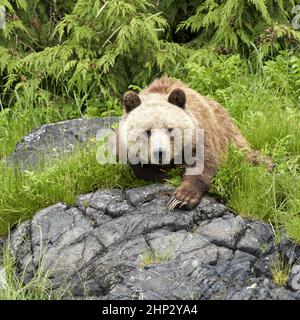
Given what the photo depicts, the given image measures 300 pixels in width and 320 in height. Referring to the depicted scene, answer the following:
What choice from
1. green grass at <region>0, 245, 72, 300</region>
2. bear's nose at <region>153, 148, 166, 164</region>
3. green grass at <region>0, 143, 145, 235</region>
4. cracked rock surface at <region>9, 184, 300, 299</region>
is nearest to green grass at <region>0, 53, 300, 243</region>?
green grass at <region>0, 143, 145, 235</region>

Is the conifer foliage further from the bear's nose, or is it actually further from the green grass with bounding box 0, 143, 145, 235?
the bear's nose

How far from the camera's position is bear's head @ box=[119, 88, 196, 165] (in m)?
5.63

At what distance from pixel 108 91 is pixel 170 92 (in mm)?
→ 2249

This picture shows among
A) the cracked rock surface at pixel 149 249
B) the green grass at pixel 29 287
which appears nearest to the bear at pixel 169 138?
the cracked rock surface at pixel 149 249

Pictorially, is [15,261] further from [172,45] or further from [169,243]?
[172,45]

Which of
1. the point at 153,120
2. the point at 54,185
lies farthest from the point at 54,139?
the point at 153,120

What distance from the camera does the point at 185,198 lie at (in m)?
5.53

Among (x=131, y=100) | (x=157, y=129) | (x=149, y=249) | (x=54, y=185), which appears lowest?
(x=149, y=249)

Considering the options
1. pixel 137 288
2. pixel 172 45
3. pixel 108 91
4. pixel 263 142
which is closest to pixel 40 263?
pixel 137 288

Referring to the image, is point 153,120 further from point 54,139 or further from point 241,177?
point 54,139

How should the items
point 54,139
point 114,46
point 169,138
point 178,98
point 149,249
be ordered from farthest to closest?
1. point 114,46
2. point 54,139
3. point 178,98
4. point 169,138
5. point 149,249

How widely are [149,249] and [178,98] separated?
3.95 ft

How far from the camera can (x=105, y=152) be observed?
6188mm

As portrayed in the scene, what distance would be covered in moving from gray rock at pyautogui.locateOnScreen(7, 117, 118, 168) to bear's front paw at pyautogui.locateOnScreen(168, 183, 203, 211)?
143 cm
